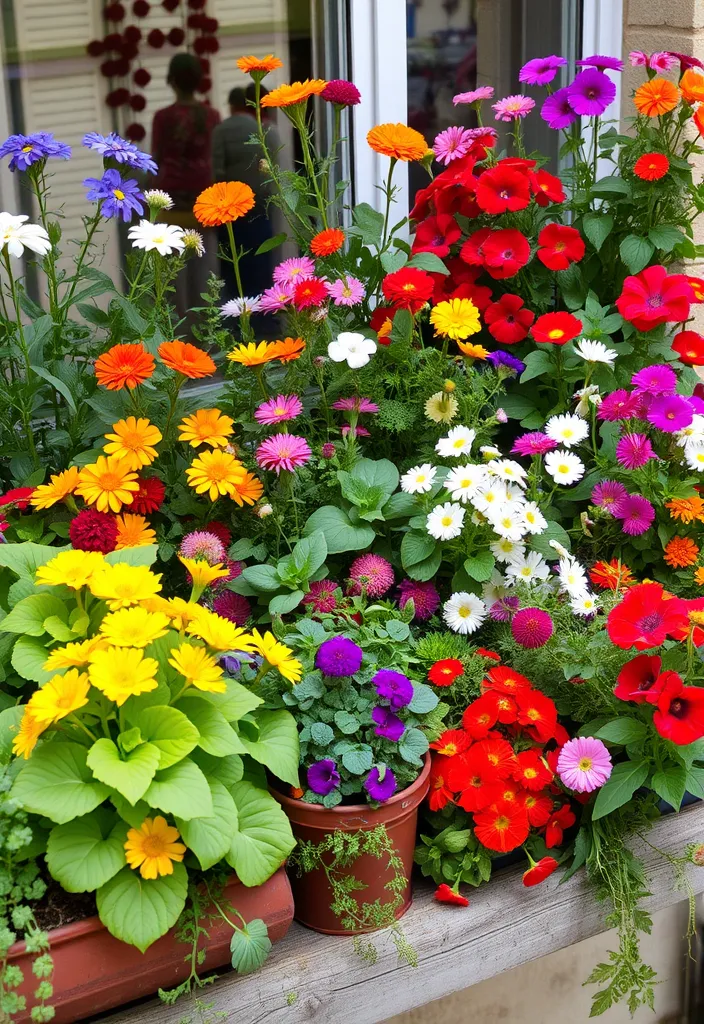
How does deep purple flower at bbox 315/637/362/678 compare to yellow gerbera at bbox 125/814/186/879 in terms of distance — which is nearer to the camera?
yellow gerbera at bbox 125/814/186/879

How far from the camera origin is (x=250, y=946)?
3.67 ft

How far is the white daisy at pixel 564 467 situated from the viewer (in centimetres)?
156

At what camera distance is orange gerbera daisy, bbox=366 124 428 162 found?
1581 millimetres

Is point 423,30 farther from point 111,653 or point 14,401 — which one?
point 111,653

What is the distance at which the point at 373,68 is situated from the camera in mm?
1821

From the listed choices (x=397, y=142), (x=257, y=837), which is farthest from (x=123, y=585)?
(x=397, y=142)

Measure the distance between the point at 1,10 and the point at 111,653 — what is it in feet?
4.51

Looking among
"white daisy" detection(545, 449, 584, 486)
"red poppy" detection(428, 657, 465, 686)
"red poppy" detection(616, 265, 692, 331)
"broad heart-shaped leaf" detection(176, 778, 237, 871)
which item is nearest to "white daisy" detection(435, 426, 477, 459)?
"white daisy" detection(545, 449, 584, 486)

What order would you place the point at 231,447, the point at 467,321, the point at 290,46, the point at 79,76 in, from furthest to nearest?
the point at 79,76 → the point at 290,46 → the point at 467,321 → the point at 231,447

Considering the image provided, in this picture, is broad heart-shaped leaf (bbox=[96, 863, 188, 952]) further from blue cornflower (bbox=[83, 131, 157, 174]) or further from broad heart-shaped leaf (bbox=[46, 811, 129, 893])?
blue cornflower (bbox=[83, 131, 157, 174])

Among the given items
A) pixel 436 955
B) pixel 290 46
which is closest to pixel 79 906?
pixel 436 955

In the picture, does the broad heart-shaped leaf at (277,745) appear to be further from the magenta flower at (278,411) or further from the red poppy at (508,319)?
the red poppy at (508,319)

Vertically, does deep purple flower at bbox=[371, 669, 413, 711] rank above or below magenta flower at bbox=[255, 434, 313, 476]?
below

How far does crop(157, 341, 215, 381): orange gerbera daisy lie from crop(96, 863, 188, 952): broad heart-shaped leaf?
60 centimetres
